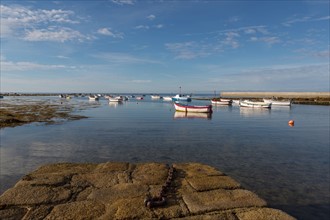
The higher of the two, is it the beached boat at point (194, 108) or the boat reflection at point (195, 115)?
the beached boat at point (194, 108)

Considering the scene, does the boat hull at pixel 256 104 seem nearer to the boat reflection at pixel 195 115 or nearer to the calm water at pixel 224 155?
the boat reflection at pixel 195 115

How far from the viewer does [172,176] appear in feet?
26.7

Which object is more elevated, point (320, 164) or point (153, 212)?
point (153, 212)

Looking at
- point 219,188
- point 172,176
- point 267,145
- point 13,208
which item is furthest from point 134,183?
point 267,145

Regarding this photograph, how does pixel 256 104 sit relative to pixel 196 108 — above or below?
above

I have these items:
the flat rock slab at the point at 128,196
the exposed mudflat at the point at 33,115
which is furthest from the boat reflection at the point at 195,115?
the flat rock slab at the point at 128,196

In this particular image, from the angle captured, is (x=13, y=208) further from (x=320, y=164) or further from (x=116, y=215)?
(x=320, y=164)

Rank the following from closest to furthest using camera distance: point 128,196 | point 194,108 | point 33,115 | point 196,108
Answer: point 128,196 → point 33,115 → point 196,108 → point 194,108

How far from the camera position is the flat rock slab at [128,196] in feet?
18.6

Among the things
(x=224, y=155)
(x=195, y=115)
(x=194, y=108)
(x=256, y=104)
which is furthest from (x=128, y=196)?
(x=256, y=104)

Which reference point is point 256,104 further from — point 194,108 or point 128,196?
point 128,196

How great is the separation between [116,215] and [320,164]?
13.3 metres

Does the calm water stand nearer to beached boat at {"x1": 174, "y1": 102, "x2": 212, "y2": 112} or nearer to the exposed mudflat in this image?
the exposed mudflat

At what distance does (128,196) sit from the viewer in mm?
6602
